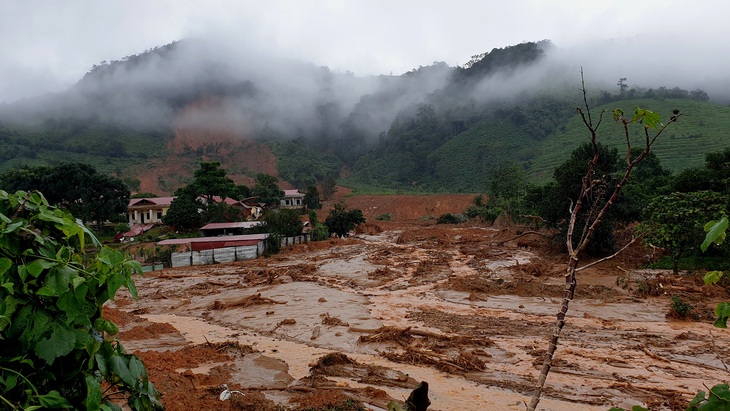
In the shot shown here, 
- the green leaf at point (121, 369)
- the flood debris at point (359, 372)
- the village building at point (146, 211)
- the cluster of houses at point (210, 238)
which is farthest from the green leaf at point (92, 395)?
the village building at point (146, 211)

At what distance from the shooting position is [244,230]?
34.1 m

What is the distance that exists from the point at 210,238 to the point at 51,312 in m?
31.7

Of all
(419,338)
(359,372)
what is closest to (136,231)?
(419,338)

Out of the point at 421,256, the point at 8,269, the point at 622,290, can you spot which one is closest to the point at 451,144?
the point at 421,256

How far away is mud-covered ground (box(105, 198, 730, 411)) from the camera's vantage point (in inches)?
288

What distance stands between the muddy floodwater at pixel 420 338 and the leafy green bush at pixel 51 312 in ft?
6.63

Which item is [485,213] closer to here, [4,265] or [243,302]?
[243,302]

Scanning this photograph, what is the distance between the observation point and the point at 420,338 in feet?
35.1

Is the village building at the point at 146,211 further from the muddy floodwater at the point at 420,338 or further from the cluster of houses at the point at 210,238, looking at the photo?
the muddy floodwater at the point at 420,338

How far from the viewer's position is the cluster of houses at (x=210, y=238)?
27078 mm

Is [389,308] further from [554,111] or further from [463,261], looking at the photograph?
[554,111]

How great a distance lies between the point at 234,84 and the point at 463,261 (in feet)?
410

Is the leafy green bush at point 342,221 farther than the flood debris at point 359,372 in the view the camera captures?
Yes

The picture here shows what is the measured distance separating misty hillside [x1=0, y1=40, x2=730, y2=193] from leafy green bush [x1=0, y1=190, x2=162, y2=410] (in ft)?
209
